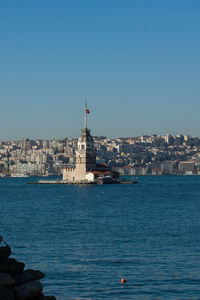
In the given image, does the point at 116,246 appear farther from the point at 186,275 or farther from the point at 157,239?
the point at 186,275

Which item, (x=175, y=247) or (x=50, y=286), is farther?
(x=175, y=247)

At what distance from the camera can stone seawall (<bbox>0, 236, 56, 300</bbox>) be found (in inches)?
448

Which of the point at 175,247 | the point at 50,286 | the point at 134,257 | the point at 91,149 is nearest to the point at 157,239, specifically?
the point at 175,247

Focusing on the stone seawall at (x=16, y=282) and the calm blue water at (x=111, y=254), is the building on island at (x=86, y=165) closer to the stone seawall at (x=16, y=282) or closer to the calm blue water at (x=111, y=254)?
the calm blue water at (x=111, y=254)

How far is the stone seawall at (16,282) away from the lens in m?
11.4

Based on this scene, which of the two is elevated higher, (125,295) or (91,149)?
(91,149)

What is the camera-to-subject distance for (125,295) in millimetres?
17078

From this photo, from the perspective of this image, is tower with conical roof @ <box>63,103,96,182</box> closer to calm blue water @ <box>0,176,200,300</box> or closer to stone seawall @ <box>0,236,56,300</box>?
calm blue water @ <box>0,176,200,300</box>

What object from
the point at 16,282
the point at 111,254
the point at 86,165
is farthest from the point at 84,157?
the point at 16,282

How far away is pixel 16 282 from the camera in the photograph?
466 inches

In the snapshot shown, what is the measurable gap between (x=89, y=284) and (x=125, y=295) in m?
1.44

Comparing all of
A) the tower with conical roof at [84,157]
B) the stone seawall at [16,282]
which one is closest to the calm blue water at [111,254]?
the stone seawall at [16,282]

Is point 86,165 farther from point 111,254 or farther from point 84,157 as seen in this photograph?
point 111,254

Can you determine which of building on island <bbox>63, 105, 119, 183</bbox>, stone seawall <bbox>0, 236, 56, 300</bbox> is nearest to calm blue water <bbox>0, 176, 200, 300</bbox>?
stone seawall <bbox>0, 236, 56, 300</bbox>
